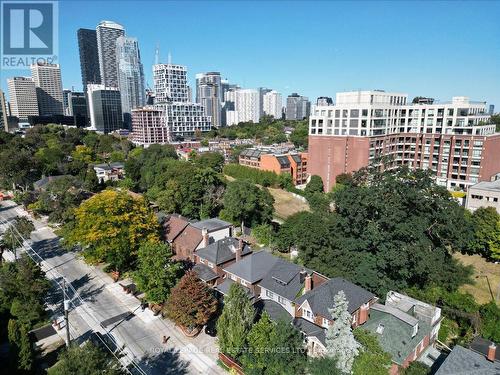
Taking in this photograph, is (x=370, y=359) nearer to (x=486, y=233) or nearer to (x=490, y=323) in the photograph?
(x=490, y=323)

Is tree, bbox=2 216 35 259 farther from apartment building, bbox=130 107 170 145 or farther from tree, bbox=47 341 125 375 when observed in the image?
apartment building, bbox=130 107 170 145

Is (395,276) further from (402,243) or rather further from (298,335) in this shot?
(298,335)

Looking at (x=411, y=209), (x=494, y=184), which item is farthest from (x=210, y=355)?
(x=494, y=184)

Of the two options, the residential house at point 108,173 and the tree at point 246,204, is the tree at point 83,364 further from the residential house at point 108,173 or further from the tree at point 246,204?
the residential house at point 108,173

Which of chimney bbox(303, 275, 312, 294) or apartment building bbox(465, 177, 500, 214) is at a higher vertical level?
apartment building bbox(465, 177, 500, 214)

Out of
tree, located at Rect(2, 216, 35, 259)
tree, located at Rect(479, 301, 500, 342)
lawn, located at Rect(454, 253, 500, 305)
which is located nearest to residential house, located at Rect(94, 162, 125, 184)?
tree, located at Rect(2, 216, 35, 259)

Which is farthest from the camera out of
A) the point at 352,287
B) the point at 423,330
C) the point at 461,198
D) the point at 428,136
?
the point at 428,136
